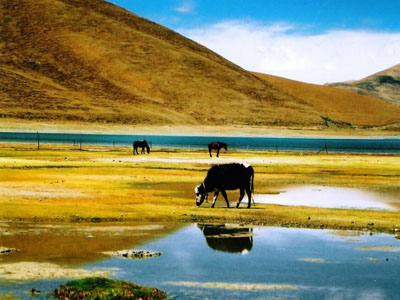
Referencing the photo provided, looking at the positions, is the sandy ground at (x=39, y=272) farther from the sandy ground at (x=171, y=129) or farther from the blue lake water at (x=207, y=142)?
the sandy ground at (x=171, y=129)

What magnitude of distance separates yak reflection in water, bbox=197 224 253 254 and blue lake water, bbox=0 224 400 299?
0.02m

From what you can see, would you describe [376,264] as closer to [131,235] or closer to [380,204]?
[131,235]

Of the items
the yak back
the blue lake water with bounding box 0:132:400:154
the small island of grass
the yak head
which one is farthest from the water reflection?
the blue lake water with bounding box 0:132:400:154

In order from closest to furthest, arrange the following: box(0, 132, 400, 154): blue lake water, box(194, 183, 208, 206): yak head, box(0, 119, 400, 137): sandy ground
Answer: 1. box(194, 183, 208, 206): yak head
2. box(0, 132, 400, 154): blue lake water
3. box(0, 119, 400, 137): sandy ground

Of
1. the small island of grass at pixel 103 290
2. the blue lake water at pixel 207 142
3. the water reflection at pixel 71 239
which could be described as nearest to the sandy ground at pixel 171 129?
the blue lake water at pixel 207 142

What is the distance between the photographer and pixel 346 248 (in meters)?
17.4

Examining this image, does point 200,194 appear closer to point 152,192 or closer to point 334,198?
point 152,192

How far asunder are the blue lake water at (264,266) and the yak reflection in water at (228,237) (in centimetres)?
2

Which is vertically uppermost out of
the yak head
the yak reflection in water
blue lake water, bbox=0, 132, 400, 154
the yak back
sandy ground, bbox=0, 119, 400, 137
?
sandy ground, bbox=0, 119, 400, 137

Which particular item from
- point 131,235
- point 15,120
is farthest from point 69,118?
point 131,235

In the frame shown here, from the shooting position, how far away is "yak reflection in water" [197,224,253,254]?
1725 cm

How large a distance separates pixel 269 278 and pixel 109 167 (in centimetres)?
3331

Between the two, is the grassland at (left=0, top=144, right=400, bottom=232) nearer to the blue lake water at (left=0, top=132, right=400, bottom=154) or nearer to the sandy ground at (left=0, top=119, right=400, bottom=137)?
the blue lake water at (left=0, top=132, right=400, bottom=154)

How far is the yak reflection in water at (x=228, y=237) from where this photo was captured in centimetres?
1725
